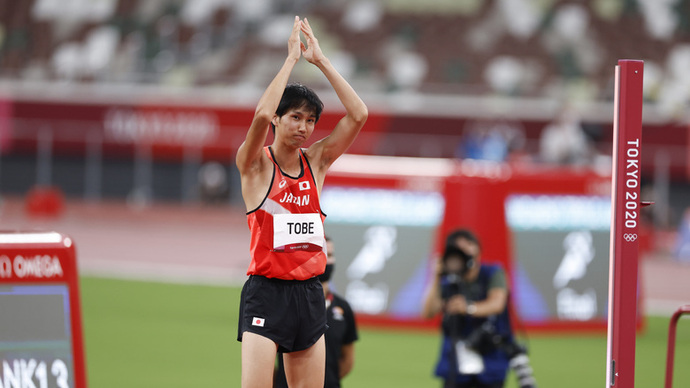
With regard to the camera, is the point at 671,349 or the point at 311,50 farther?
the point at 671,349

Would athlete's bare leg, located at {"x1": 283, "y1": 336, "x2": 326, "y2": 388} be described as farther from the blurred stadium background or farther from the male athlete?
the blurred stadium background

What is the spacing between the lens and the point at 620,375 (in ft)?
15.7

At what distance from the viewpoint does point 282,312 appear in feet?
17.5

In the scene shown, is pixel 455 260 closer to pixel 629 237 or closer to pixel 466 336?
pixel 466 336

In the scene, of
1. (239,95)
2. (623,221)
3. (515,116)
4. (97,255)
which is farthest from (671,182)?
(623,221)

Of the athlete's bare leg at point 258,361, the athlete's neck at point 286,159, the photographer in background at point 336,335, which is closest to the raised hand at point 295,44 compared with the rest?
the athlete's neck at point 286,159

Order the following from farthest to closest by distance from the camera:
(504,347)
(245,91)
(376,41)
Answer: (376,41) < (245,91) < (504,347)

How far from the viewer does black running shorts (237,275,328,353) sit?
5316 millimetres

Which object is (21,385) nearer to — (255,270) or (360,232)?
(255,270)

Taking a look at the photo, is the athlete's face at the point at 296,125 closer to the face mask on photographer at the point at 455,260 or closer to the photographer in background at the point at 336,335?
the photographer in background at the point at 336,335

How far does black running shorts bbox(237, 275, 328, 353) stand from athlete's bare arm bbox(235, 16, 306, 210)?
427mm

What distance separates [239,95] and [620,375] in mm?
23294

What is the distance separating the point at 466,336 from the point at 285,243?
234 centimetres

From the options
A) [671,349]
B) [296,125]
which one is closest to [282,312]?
[296,125]
